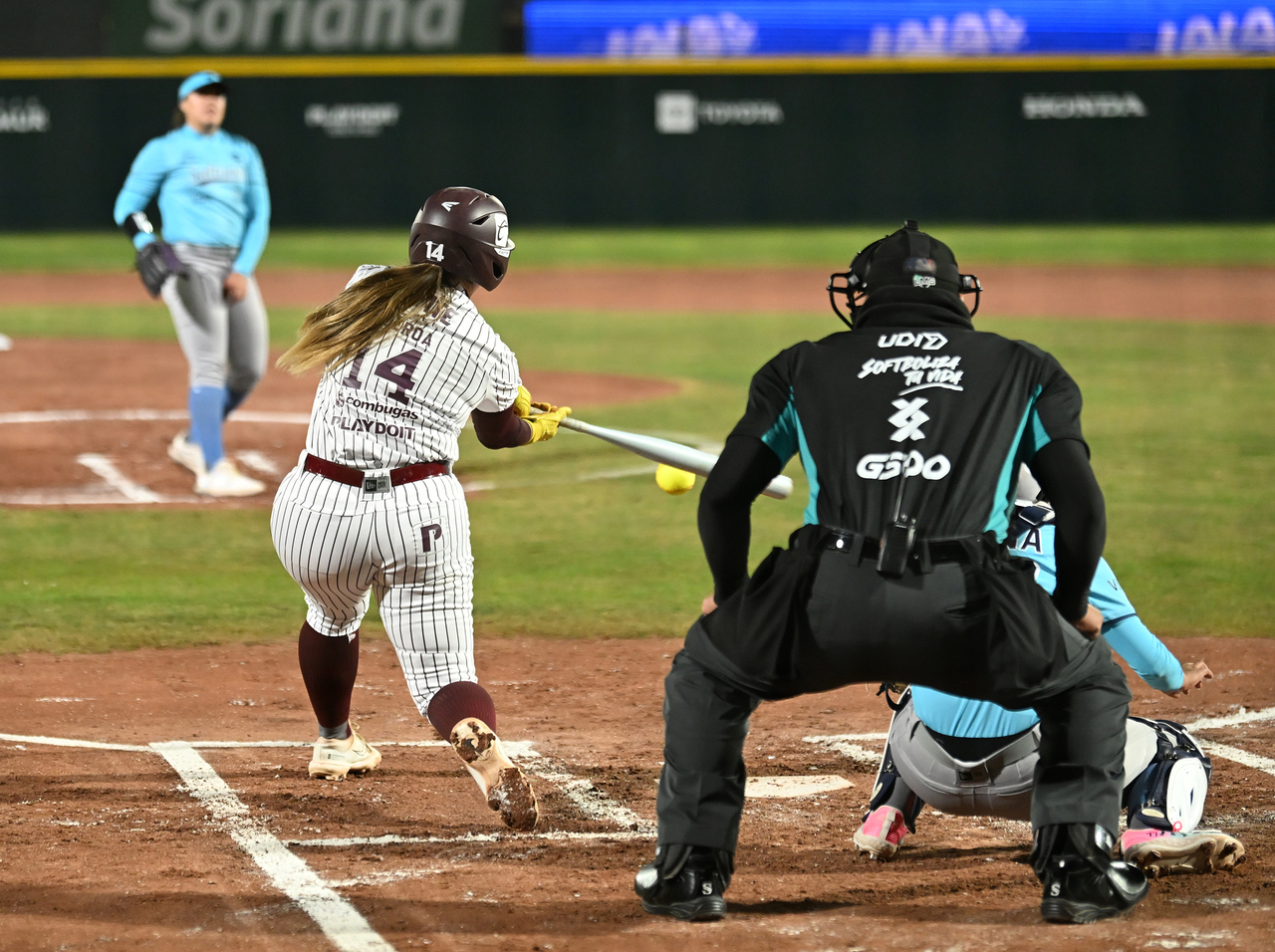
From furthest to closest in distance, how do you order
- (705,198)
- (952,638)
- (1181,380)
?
(705,198) → (1181,380) → (952,638)

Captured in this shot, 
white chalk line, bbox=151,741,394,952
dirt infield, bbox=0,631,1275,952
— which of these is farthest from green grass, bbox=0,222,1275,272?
white chalk line, bbox=151,741,394,952

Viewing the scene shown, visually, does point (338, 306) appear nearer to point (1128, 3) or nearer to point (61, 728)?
point (61, 728)

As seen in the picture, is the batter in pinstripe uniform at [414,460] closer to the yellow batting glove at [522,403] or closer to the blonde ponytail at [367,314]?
the blonde ponytail at [367,314]

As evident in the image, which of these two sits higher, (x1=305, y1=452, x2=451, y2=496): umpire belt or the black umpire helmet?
the black umpire helmet

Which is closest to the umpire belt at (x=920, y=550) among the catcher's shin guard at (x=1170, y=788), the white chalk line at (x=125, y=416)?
the catcher's shin guard at (x=1170, y=788)

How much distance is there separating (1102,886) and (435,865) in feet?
4.88

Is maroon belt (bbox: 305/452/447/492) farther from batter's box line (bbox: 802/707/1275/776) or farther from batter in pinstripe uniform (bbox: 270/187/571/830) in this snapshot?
batter's box line (bbox: 802/707/1275/776)

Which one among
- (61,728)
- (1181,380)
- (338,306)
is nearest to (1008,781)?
(338,306)

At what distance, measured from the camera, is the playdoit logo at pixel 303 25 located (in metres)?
23.3

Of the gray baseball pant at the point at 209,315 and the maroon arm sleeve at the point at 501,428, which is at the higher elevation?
the maroon arm sleeve at the point at 501,428

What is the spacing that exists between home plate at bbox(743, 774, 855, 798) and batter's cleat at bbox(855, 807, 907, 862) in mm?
510

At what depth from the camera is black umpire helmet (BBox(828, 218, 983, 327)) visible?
330 centimetres

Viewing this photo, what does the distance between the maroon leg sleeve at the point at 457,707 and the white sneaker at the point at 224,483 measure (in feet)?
16.3

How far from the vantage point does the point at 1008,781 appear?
360 cm
